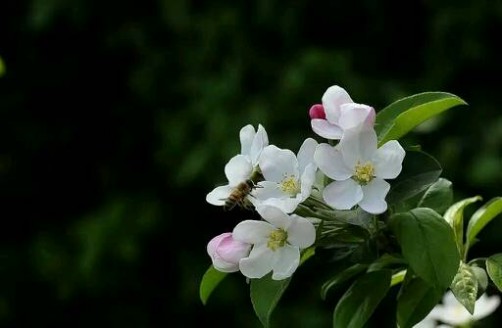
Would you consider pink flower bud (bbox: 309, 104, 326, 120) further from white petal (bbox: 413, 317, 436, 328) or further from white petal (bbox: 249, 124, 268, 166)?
white petal (bbox: 413, 317, 436, 328)

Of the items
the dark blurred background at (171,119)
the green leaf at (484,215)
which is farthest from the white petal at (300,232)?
the dark blurred background at (171,119)

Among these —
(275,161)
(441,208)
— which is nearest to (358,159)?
(275,161)

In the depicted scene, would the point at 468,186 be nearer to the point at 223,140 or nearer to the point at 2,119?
the point at 223,140

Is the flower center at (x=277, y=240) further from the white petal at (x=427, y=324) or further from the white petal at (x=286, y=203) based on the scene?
the white petal at (x=427, y=324)

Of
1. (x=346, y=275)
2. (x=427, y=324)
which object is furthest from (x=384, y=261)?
(x=427, y=324)

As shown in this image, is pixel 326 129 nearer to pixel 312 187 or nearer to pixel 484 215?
pixel 312 187

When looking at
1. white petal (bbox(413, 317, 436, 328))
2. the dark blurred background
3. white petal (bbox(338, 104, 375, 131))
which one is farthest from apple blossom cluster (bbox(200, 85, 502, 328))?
the dark blurred background
